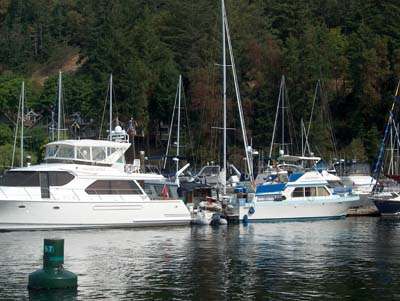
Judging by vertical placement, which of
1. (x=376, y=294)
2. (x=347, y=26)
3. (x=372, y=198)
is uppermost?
(x=347, y=26)

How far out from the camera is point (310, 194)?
53688mm

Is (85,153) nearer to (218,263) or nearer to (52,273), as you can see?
(218,263)

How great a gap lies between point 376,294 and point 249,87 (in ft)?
199

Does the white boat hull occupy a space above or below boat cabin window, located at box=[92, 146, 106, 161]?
below

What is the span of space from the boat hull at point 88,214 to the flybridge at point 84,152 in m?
2.88

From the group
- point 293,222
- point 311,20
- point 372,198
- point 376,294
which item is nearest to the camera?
point 376,294

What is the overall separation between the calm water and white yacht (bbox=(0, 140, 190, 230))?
98 centimetres

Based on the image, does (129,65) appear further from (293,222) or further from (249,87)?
(293,222)

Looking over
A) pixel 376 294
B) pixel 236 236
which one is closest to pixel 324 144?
pixel 236 236

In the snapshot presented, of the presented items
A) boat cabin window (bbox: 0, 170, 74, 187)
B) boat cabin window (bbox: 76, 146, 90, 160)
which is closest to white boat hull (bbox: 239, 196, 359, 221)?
boat cabin window (bbox: 76, 146, 90, 160)

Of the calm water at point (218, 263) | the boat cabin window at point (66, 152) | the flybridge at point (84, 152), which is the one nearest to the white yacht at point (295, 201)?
the calm water at point (218, 263)

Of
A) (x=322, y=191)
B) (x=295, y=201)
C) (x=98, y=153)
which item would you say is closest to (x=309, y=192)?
(x=322, y=191)

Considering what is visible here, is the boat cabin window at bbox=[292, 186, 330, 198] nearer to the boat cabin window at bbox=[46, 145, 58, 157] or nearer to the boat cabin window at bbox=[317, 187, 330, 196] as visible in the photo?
the boat cabin window at bbox=[317, 187, 330, 196]

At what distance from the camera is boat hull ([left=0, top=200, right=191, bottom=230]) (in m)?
44.3
